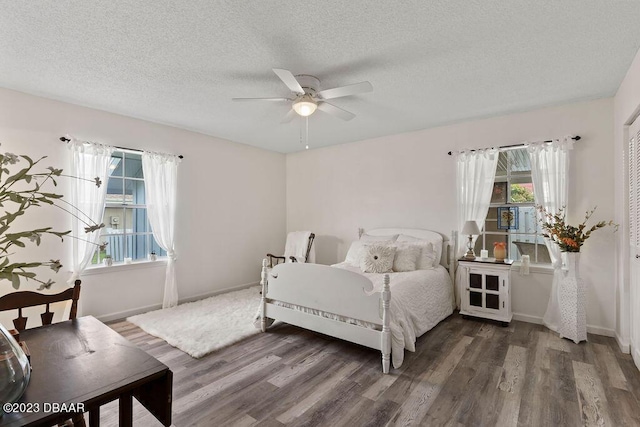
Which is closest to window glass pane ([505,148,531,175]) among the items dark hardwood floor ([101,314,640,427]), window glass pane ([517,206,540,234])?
window glass pane ([517,206,540,234])

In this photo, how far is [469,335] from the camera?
347cm

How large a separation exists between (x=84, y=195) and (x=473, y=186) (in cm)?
489

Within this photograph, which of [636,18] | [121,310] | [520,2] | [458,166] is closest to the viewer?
[520,2]

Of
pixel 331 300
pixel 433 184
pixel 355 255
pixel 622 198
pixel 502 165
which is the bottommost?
pixel 331 300

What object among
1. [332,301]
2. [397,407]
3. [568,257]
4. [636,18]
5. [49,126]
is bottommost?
[397,407]

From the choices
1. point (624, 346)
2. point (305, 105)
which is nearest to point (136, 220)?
point (305, 105)

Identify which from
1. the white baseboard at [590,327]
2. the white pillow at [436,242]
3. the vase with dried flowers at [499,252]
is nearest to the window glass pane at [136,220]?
the white pillow at [436,242]

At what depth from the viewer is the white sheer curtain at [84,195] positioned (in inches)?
142

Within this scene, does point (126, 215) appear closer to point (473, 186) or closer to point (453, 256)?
point (453, 256)

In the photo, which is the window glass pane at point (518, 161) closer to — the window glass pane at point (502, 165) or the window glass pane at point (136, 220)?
the window glass pane at point (502, 165)

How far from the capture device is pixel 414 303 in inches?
127

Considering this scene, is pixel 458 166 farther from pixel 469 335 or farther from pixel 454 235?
pixel 469 335

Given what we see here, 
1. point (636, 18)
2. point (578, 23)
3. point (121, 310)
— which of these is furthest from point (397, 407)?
point (121, 310)

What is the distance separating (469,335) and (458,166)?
2.20 metres
